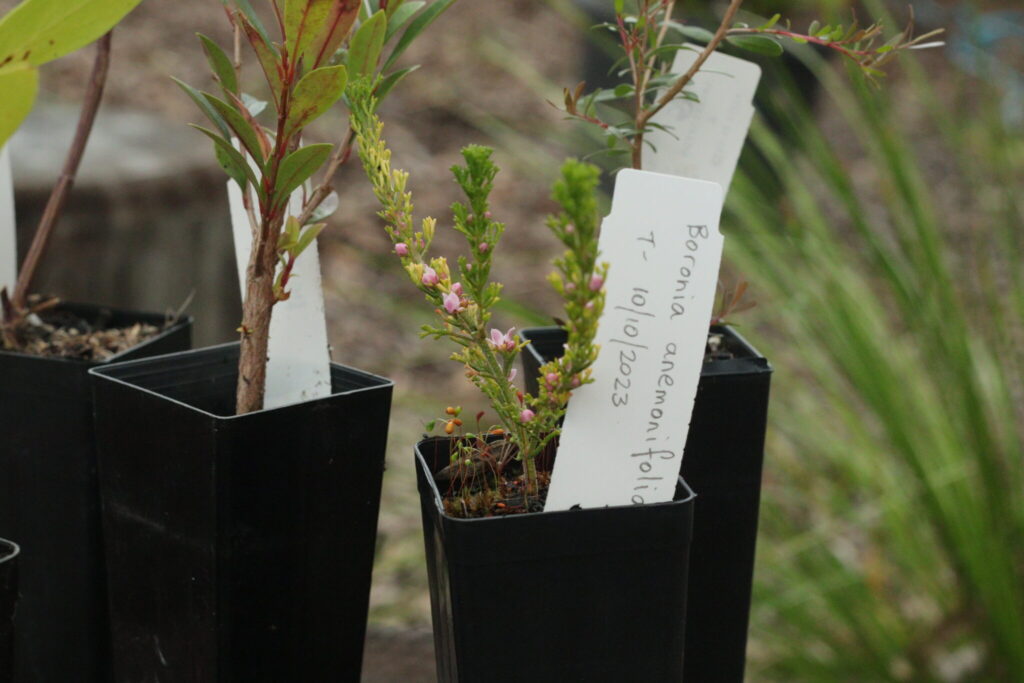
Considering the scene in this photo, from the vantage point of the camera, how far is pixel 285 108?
0.49 m

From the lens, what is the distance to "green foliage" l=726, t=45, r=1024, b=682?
1.18 meters

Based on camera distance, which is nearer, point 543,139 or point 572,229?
point 572,229

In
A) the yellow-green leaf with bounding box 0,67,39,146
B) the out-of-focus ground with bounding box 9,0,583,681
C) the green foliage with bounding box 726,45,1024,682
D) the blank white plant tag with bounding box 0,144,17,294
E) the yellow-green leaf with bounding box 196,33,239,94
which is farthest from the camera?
the out-of-focus ground with bounding box 9,0,583,681

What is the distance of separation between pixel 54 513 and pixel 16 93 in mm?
283

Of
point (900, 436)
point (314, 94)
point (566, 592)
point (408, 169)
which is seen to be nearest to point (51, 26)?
point (314, 94)

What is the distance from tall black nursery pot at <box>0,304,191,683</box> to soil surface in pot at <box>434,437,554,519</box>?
224 millimetres

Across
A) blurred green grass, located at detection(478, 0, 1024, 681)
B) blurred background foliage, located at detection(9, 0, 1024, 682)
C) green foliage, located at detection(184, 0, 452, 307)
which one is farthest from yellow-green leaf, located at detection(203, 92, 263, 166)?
blurred green grass, located at detection(478, 0, 1024, 681)

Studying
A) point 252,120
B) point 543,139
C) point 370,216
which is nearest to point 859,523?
point 252,120

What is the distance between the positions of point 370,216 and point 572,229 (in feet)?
9.10

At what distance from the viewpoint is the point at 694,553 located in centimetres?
59

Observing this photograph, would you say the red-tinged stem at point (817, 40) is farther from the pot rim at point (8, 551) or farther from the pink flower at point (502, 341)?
the pot rim at point (8, 551)

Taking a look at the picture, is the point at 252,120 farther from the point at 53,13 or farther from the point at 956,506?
the point at 956,506

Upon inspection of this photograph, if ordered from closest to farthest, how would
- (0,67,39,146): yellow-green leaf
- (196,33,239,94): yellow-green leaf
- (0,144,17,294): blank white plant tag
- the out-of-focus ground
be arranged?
(0,67,39,146): yellow-green leaf
(196,33,239,94): yellow-green leaf
(0,144,17,294): blank white plant tag
the out-of-focus ground

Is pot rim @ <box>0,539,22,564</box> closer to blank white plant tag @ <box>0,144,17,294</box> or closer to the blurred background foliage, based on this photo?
blank white plant tag @ <box>0,144,17,294</box>
